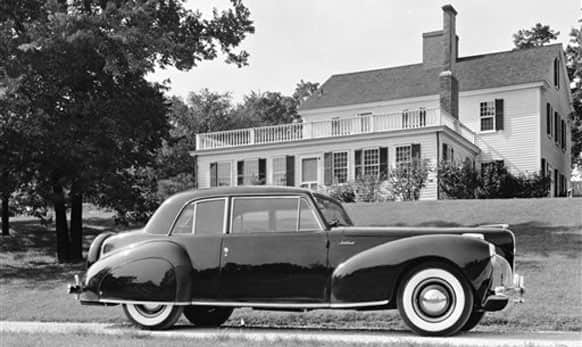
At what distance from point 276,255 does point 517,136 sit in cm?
3137

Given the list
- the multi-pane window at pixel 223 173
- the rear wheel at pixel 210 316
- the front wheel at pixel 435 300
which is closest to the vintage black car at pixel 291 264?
the front wheel at pixel 435 300

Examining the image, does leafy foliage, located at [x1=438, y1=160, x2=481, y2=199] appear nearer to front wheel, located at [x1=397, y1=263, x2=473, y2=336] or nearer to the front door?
the front door

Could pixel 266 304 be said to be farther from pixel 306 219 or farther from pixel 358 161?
pixel 358 161

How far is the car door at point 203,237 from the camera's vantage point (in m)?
8.96

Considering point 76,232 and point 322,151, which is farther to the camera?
point 322,151

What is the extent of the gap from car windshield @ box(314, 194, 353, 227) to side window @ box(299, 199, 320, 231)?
158mm

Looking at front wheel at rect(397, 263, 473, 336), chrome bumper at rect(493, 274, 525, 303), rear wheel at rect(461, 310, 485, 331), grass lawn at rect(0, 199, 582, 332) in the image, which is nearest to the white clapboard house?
grass lawn at rect(0, 199, 582, 332)

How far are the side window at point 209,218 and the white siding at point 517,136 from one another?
30.3 m

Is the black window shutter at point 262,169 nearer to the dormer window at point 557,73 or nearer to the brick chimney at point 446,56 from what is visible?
the brick chimney at point 446,56

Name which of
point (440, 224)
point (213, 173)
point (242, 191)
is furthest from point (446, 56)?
point (242, 191)

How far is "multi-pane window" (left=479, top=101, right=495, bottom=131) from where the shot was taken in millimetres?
38469

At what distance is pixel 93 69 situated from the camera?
22078mm

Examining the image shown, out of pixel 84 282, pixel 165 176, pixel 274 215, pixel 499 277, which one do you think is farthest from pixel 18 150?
pixel 165 176

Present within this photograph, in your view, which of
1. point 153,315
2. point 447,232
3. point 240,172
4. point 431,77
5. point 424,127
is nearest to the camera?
point 447,232
